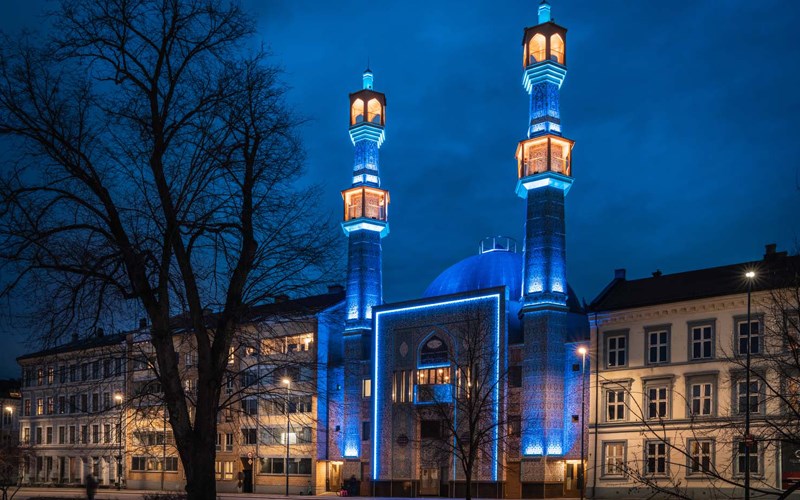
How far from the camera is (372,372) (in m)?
70.5

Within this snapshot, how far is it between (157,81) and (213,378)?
19.7 feet

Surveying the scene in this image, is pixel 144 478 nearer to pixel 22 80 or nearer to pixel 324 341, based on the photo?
pixel 324 341

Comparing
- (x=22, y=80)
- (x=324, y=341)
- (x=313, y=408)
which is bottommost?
(x=313, y=408)

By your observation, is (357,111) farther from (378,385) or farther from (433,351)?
(378,385)

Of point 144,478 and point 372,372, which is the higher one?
point 372,372

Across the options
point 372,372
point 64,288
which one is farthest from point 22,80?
point 372,372

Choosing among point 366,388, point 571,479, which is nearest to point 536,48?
point 366,388

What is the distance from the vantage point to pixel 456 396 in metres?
60.8

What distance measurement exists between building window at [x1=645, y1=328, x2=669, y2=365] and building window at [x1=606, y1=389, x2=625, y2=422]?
9.29 ft

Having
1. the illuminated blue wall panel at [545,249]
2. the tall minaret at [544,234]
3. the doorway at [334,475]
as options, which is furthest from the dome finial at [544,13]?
the doorway at [334,475]

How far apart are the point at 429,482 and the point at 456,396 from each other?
8.98 meters

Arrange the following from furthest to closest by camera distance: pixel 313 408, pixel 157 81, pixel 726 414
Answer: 1. pixel 313 408
2. pixel 726 414
3. pixel 157 81

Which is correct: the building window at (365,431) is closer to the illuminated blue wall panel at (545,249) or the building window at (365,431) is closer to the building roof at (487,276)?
the building roof at (487,276)

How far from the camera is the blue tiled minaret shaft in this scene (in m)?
72.3
